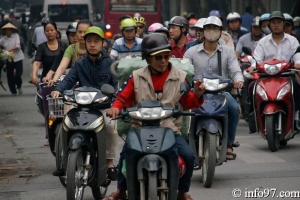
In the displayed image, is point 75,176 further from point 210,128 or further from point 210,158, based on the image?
point 210,128

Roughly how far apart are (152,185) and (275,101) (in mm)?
5617

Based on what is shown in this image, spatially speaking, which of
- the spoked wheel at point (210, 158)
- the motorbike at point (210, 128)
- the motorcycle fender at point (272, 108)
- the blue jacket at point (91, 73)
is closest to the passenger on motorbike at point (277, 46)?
the motorcycle fender at point (272, 108)

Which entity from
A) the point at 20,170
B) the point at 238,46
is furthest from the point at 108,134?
the point at 238,46

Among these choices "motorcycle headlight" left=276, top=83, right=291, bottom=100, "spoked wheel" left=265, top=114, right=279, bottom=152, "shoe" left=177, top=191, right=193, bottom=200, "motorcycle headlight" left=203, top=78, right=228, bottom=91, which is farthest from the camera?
"motorcycle headlight" left=276, top=83, right=291, bottom=100

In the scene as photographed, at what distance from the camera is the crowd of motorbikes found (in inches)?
289

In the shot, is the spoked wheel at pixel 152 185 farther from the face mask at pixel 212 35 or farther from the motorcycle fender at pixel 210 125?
the face mask at pixel 212 35

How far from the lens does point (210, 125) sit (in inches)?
393

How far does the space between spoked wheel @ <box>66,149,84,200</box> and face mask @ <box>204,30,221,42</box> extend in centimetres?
268

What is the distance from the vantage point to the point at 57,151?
9.92 metres

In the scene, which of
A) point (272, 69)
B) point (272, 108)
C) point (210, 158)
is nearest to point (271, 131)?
point (272, 108)

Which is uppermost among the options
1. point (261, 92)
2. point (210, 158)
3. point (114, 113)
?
point (114, 113)

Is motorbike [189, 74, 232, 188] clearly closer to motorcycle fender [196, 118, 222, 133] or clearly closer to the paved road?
motorcycle fender [196, 118, 222, 133]

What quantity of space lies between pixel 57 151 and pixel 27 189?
1.98 ft

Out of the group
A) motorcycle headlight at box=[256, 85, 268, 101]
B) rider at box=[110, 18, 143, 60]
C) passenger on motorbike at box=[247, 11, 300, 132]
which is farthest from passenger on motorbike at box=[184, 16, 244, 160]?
rider at box=[110, 18, 143, 60]
